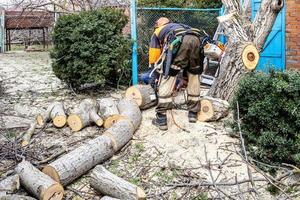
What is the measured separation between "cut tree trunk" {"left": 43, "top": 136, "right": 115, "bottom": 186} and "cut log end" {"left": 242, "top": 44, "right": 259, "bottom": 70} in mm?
2359

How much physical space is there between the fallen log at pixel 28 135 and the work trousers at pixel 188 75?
185cm

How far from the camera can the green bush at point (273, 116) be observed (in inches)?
186

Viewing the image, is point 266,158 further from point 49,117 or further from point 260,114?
point 49,117

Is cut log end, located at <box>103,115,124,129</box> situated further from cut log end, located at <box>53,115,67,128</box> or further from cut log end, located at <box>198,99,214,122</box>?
cut log end, located at <box>198,99,214,122</box>

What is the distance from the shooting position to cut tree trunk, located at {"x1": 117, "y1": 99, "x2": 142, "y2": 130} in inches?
237

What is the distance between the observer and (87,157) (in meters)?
4.89

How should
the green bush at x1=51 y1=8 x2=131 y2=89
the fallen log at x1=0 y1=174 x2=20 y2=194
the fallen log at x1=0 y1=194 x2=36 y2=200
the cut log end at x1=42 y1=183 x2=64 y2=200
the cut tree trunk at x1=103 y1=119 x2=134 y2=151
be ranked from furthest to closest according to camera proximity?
the green bush at x1=51 y1=8 x2=131 y2=89 < the cut tree trunk at x1=103 y1=119 x2=134 y2=151 < the fallen log at x1=0 y1=174 x2=20 y2=194 < the cut log end at x1=42 y1=183 x2=64 y2=200 < the fallen log at x1=0 y1=194 x2=36 y2=200

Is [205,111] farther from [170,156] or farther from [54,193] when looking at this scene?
[54,193]

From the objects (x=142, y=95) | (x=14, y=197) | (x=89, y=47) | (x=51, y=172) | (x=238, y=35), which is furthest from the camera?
(x=89, y=47)

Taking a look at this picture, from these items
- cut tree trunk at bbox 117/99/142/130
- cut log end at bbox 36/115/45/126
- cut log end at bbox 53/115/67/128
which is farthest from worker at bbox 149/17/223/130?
cut log end at bbox 36/115/45/126

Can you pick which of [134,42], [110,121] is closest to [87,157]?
[110,121]

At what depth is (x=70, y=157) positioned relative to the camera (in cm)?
477

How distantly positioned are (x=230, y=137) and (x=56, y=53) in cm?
409

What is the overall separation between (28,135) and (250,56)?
340cm
